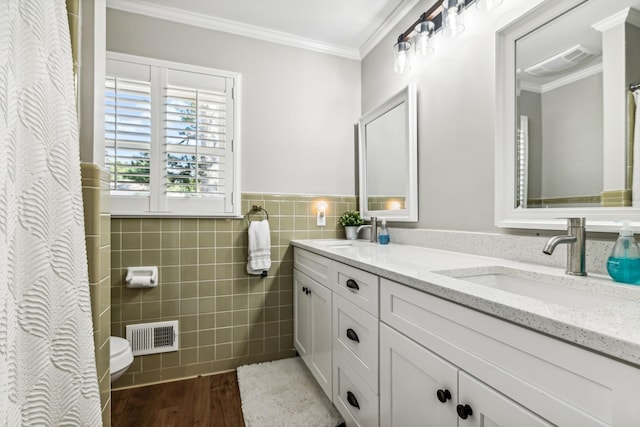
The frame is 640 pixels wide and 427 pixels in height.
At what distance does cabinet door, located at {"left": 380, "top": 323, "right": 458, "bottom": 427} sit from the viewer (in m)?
0.82

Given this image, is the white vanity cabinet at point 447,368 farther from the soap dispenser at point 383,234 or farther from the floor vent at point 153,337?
the floor vent at point 153,337

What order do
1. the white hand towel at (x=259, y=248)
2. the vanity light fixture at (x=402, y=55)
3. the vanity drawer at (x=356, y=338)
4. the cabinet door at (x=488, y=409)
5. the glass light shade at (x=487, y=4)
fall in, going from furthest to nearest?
the white hand towel at (x=259, y=248) < the vanity light fixture at (x=402, y=55) < the glass light shade at (x=487, y=4) < the vanity drawer at (x=356, y=338) < the cabinet door at (x=488, y=409)

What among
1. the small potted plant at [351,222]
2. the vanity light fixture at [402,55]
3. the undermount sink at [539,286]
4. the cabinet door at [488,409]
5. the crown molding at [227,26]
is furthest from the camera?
the small potted plant at [351,222]

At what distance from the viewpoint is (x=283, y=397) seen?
1763 millimetres

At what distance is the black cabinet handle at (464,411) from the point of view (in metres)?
0.74

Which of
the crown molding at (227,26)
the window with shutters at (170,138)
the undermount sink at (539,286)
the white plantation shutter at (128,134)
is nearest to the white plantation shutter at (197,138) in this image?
the window with shutters at (170,138)

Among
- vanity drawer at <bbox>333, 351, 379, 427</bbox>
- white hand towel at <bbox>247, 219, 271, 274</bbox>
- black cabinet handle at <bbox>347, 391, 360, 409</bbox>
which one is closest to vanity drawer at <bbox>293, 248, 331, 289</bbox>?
white hand towel at <bbox>247, 219, 271, 274</bbox>

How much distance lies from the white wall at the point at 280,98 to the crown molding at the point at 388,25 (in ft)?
0.52

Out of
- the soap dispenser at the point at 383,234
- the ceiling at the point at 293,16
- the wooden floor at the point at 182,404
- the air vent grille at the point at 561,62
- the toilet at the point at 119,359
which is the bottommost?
the wooden floor at the point at 182,404

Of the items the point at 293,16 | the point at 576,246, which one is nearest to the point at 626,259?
the point at 576,246

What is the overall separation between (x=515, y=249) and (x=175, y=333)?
202 cm

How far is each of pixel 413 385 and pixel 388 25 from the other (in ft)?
7.25

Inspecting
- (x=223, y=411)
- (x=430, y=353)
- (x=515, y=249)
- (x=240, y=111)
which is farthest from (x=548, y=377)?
(x=240, y=111)

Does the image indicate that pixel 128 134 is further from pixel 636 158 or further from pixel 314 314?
pixel 636 158
